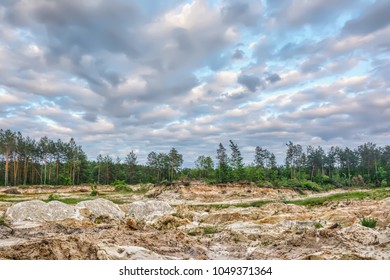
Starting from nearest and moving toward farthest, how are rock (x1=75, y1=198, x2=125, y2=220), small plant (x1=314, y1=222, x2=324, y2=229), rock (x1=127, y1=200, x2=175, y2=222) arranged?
small plant (x1=314, y1=222, x2=324, y2=229) → rock (x1=75, y1=198, x2=125, y2=220) → rock (x1=127, y1=200, x2=175, y2=222)

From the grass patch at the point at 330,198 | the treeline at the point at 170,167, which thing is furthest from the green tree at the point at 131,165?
the grass patch at the point at 330,198

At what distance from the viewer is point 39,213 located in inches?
899

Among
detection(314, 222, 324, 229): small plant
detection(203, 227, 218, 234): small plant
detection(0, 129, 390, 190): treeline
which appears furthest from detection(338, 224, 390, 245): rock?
detection(0, 129, 390, 190): treeline

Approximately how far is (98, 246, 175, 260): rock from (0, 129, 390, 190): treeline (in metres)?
53.9

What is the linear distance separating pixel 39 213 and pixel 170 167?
6857 cm

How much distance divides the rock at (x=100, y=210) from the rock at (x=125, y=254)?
12776mm

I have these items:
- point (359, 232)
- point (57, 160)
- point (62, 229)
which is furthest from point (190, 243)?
point (57, 160)

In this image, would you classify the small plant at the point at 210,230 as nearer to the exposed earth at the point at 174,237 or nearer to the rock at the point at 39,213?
the exposed earth at the point at 174,237

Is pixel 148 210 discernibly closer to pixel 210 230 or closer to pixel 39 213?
pixel 39 213

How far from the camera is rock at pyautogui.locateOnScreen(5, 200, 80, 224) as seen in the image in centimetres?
2204

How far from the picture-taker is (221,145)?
87.2m

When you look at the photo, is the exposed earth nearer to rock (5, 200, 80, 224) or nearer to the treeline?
rock (5, 200, 80, 224)

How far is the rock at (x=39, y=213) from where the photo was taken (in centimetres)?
2204

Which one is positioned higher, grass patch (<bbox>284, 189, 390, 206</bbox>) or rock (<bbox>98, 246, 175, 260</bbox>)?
rock (<bbox>98, 246, 175, 260</bbox>)
